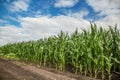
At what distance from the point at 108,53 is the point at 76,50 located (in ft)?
3.93

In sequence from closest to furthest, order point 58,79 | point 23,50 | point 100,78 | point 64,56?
point 58,79
point 100,78
point 64,56
point 23,50

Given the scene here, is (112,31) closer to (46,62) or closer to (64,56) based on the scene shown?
(64,56)

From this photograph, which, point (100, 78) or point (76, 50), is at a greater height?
point (76, 50)

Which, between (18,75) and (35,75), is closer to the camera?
(18,75)

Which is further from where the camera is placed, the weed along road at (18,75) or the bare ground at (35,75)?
the bare ground at (35,75)

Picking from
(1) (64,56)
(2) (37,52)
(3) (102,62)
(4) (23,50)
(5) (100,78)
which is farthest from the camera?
(4) (23,50)

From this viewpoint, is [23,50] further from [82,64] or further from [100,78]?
[100,78]

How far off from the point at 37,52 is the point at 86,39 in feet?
13.9

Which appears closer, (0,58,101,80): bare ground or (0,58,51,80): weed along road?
(0,58,51,80): weed along road

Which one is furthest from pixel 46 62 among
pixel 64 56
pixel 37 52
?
pixel 64 56

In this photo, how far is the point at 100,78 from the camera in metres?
7.14

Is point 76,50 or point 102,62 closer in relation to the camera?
point 102,62

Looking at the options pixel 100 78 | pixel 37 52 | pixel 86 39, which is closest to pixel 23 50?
pixel 37 52

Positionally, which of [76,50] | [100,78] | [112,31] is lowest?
[100,78]
